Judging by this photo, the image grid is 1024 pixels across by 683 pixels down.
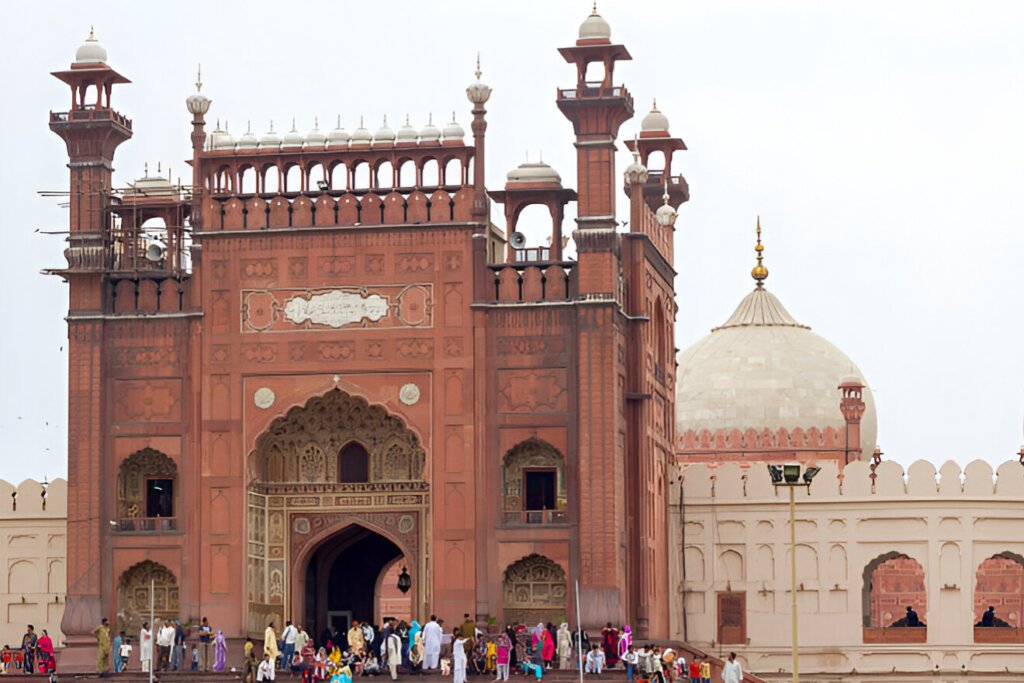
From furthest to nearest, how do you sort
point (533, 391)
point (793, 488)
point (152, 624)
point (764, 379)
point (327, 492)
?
point (764, 379)
point (327, 492)
point (533, 391)
point (152, 624)
point (793, 488)

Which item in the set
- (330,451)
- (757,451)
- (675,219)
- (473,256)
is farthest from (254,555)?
(757,451)

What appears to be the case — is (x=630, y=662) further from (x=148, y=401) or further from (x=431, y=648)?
(x=148, y=401)

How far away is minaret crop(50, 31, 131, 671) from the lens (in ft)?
133

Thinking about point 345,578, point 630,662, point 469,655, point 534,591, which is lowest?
point 630,662

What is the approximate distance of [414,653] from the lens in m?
38.8

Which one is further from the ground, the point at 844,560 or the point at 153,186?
the point at 153,186

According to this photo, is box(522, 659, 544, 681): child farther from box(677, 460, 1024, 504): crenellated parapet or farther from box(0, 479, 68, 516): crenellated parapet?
box(0, 479, 68, 516): crenellated parapet

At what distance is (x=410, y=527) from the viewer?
41.6 metres

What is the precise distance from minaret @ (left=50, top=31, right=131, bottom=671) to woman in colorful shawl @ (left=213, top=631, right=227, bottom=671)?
2.19 m

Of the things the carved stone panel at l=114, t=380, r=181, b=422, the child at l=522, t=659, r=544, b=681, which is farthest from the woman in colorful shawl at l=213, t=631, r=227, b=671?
the child at l=522, t=659, r=544, b=681

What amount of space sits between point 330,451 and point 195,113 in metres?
6.35

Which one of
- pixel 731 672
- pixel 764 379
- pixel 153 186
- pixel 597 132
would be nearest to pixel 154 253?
pixel 153 186

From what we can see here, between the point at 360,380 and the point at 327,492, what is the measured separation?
2416 mm

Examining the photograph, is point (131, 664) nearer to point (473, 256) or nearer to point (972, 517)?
point (473, 256)
